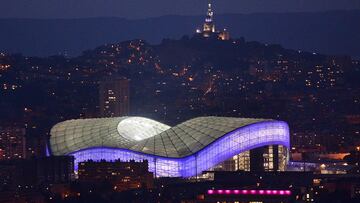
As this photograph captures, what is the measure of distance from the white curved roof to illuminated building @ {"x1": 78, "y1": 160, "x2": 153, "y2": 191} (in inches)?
116

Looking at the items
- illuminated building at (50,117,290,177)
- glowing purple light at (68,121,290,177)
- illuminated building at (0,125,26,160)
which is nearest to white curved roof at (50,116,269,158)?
illuminated building at (50,117,290,177)

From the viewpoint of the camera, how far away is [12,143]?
79.1 metres

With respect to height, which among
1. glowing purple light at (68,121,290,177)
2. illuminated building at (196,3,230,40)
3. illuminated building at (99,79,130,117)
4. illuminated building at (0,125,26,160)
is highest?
illuminated building at (196,3,230,40)

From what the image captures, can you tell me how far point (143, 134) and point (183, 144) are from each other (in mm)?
4479

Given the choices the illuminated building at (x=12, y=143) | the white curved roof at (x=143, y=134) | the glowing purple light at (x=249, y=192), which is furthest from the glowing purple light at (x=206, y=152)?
the glowing purple light at (x=249, y=192)

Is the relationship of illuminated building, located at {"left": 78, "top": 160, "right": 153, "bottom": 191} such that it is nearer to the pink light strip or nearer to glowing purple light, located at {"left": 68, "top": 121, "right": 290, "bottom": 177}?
glowing purple light, located at {"left": 68, "top": 121, "right": 290, "bottom": 177}

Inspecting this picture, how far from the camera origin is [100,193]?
59.1m

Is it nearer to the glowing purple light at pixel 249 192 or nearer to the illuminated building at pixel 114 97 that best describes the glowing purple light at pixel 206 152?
the glowing purple light at pixel 249 192

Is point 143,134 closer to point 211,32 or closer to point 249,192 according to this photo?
point 249,192

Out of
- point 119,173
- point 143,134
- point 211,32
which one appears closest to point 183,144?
point 143,134

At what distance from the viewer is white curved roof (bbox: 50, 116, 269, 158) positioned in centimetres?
6875

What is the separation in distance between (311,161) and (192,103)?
29.1 metres

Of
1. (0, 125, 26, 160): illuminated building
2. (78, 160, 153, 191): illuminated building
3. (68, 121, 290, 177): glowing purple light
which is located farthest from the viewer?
(0, 125, 26, 160): illuminated building

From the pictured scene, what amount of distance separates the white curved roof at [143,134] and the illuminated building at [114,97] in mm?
18348
